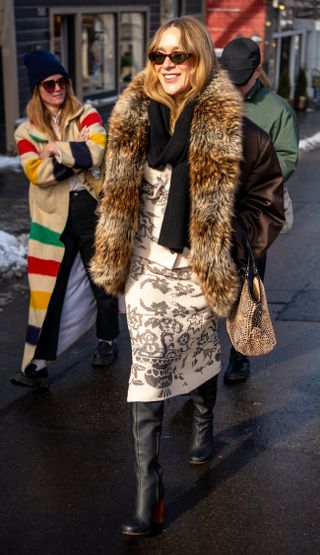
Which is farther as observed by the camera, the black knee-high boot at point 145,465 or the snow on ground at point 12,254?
the snow on ground at point 12,254

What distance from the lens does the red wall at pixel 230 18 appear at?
25125 millimetres

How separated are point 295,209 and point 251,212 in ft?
25.0

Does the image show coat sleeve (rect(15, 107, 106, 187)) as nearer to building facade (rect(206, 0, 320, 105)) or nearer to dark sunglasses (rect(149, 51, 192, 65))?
dark sunglasses (rect(149, 51, 192, 65))

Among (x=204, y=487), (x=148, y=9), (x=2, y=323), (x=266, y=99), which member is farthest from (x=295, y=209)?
(x=148, y=9)

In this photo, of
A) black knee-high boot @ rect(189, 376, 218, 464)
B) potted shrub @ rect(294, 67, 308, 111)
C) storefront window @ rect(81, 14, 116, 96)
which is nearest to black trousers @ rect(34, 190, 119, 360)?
black knee-high boot @ rect(189, 376, 218, 464)

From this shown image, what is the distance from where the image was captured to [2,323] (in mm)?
6852

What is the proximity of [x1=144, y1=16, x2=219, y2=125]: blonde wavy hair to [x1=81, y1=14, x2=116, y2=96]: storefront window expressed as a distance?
47.0 feet

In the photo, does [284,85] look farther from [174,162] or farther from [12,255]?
[174,162]

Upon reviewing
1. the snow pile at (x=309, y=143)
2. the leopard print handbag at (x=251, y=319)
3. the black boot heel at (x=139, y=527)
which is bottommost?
the snow pile at (x=309, y=143)

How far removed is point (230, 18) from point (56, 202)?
2100cm

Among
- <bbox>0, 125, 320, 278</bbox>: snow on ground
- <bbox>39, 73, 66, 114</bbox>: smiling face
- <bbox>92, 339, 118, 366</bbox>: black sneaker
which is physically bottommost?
<bbox>0, 125, 320, 278</bbox>: snow on ground

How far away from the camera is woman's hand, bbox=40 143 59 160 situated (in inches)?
Answer: 205

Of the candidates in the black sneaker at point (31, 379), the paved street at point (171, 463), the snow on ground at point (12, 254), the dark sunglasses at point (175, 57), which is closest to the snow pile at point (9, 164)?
the snow on ground at point (12, 254)

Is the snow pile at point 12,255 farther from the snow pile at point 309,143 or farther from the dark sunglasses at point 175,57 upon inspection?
the snow pile at point 309,143
